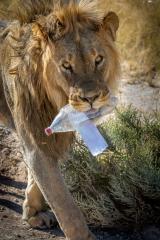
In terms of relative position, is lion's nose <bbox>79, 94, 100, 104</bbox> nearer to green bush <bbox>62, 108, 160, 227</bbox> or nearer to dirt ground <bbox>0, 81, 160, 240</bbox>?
green bush <bbox>62, 108, 160, 227</bbox>

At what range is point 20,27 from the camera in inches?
173

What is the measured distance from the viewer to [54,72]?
4051mm

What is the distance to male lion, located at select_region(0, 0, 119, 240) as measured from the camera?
393 cm

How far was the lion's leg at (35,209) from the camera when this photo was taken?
5203 mm

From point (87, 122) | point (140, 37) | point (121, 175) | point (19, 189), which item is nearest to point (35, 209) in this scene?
point (19, 189)

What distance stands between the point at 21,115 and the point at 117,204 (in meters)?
1.07

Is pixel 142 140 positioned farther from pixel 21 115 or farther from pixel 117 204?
pixel 21 115

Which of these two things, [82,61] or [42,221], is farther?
[42,221]

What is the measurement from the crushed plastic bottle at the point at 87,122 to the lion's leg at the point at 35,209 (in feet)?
3.80

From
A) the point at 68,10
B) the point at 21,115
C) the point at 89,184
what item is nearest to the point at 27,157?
the point at 21,115

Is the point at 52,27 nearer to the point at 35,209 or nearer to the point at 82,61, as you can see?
the point at 82,61

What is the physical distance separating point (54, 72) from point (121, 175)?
50.1 inches

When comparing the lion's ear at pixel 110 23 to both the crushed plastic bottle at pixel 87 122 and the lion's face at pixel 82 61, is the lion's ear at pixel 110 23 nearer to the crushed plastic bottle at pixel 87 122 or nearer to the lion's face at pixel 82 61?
the lion's face at pixel 82 61

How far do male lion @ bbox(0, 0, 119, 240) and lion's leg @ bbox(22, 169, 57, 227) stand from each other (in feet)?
2.14
